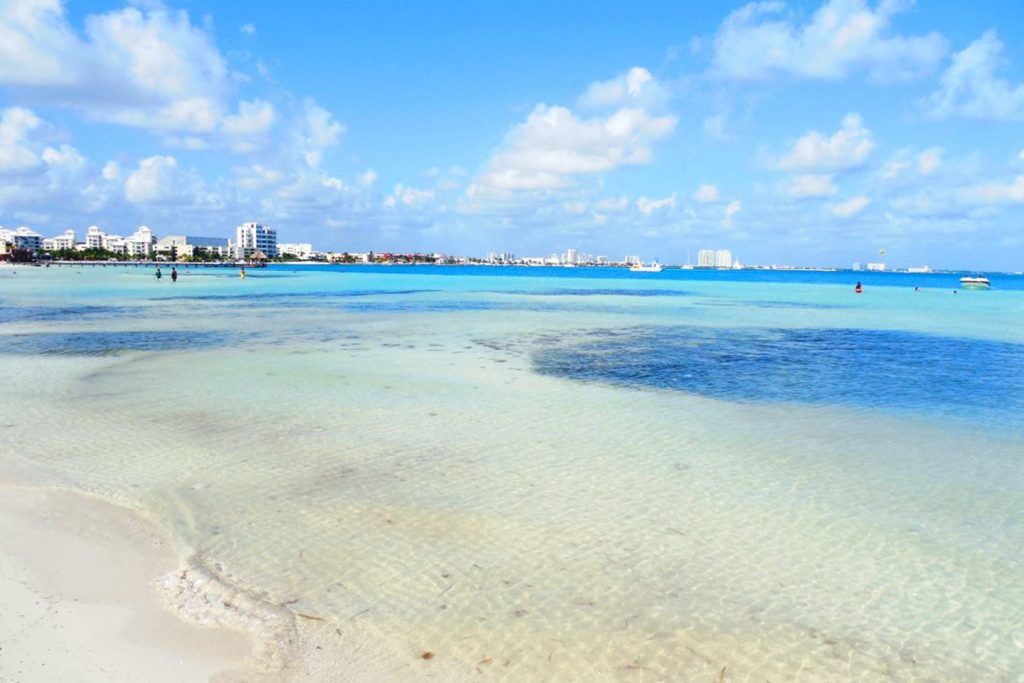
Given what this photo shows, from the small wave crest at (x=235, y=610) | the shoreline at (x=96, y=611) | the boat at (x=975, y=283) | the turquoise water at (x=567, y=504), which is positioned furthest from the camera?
the boat at (x=975, y=283)

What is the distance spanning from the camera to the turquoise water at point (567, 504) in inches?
221

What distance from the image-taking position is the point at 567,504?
8633 mm

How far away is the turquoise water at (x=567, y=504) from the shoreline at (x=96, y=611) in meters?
0.30

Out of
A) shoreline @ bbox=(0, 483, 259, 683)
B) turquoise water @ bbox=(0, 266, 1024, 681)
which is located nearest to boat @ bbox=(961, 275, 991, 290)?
turquoise water @ bbox=(0, 266, 1024, 681)

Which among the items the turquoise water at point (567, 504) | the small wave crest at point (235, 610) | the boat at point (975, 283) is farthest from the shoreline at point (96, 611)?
the boat at point (975, 283)

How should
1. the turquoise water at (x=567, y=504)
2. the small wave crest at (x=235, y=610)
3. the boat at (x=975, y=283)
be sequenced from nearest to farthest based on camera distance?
the small wave crest at (x=235, y=610) < the turquoise water at (x=567, y=504) < the boat at (x=975, y=283)

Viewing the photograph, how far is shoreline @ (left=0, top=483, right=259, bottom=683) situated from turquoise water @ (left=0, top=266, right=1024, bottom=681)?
302 mm

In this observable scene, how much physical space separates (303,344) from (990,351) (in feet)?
84.9

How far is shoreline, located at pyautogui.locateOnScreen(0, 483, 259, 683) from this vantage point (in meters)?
4.98

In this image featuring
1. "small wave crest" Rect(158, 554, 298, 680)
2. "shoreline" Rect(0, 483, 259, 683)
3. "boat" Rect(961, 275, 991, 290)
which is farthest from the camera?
"boat" Rect(961, 275, 991, 290)

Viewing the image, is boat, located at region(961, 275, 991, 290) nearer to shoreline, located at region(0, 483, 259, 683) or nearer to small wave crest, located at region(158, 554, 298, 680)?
small wave crest, located at region(158, 554, 298, 680)

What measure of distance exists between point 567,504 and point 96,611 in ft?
17.0

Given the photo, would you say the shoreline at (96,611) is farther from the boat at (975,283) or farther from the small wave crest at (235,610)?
the boat at (975,283)

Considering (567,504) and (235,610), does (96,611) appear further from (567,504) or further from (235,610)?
(567,504)
